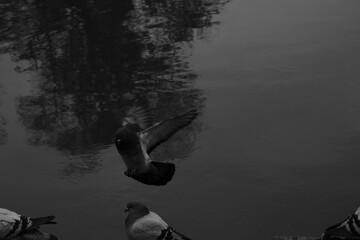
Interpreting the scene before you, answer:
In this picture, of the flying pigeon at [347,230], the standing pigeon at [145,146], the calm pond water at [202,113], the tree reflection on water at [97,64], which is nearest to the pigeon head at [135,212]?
the standing pigeon at [145,146]

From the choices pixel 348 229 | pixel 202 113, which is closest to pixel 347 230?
pixel 348 229

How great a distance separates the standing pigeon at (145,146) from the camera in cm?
411

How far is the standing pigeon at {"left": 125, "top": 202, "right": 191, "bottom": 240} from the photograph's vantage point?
3785mm

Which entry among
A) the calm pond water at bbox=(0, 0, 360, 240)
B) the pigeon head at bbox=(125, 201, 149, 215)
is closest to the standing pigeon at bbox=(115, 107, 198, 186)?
the pigeon head at bbox=(125, 201, 149, 215)

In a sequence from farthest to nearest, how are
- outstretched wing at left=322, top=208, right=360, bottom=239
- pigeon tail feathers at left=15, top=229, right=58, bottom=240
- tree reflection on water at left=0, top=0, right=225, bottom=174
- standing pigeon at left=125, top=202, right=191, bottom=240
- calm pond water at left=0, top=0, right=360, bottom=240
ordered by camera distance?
tree reflection on water at left=0, top=0, right=225, bottom=174
calm pond water at left=0, top=0, right=360, bottom=240
pigeon tail feathers at left=15, top=229, right=58, bottom=240
standing pigeon at left=125, top=202, right=191, bottom=240
outstretched wing at left=322, top=208, right=360, bottom=239

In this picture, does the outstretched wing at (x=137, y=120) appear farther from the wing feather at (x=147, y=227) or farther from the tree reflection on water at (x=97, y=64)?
the tree reflection on water at (x=97, y=64)

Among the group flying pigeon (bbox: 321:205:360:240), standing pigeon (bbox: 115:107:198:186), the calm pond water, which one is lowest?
the calm pond water

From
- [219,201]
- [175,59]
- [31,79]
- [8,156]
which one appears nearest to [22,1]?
[31,79]

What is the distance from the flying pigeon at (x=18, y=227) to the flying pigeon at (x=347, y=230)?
6.65 feet

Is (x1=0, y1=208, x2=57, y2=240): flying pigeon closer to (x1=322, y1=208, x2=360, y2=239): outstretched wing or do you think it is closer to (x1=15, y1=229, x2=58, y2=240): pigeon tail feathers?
(x1=15, y1=229, x2=58, y2=240): pigeon tail feathers

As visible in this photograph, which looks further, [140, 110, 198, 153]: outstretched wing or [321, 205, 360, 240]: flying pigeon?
[140, 110, 198, 153]: outstretched wing

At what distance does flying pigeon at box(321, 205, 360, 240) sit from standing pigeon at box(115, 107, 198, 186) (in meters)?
1.21

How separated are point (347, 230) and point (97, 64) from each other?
6.40m

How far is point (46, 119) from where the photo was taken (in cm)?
744
